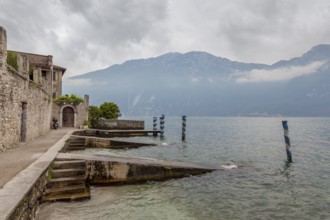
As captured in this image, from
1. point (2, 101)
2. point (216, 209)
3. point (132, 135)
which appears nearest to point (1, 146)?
point (2, 101)

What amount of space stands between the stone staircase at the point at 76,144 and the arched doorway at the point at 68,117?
1516 cm

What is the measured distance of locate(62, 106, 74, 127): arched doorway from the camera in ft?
110

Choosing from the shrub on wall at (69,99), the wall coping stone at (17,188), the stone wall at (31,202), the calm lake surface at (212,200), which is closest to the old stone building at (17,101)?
the wall coping stone at (17,188)

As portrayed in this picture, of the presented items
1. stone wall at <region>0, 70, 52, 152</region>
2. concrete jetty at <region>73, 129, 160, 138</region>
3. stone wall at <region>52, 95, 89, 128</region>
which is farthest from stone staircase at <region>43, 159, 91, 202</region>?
stone wall at <region>52, 95, 89, 128</region>

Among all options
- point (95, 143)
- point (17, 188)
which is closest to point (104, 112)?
point (95, 143)

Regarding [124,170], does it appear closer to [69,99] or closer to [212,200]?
[212,200]

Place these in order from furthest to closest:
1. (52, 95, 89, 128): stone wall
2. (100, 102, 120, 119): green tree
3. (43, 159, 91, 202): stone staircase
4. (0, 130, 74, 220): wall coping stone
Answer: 1. (100, 102, 120, 119): green tree
2. (52, 95, 89, 128): stone wall
3. (43, 159, 91, 202): stone staircase
4. (0, 130, 74, 220): wall coping stone

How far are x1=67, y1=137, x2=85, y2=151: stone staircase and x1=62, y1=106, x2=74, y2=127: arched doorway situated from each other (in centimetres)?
1516

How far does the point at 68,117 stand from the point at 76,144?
53.1ft

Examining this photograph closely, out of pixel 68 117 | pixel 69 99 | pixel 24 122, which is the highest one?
pixel 69 99

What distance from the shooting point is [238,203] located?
28.7 feet

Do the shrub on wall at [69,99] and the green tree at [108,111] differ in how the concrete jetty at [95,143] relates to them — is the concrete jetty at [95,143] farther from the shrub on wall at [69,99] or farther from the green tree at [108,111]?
the green tree at [108,111]

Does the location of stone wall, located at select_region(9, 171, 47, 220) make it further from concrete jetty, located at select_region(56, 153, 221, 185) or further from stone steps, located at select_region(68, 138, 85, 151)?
stone steps, located at select_region(68, 138, 85, 151)

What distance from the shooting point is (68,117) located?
1324 inches
